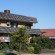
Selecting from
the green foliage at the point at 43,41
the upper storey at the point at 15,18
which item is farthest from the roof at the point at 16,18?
the green foliage at the point at 43,41

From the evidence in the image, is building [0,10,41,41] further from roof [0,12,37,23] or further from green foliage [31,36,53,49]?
green foliage [31,36,53,49]

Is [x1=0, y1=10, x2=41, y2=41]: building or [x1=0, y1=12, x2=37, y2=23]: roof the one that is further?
[x1=0, y1=12, x2=37, y2=23]: roof

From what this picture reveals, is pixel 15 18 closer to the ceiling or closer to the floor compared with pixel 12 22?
closer to the ceiling

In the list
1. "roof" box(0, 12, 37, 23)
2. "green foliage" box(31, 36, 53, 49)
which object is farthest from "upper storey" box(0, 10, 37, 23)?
"green foliage" box(31, 36, 53, 49)

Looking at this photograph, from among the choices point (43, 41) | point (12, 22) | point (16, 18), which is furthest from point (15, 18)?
point (43, 41)

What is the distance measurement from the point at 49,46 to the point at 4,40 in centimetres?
1215

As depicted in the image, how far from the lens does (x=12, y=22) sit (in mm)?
38094

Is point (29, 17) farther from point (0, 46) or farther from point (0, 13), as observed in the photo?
point (0, 46)

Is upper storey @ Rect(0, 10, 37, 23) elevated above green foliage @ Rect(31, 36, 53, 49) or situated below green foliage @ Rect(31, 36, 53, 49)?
above

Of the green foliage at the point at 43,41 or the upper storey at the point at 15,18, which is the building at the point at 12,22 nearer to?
the upper storey at the point at 15,18

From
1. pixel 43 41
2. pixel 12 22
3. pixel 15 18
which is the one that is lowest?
pixel 43 41

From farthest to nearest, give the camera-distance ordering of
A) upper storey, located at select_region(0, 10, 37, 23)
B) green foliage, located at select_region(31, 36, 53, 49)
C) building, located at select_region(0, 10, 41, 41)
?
green foliage, located at select_region(31, 36, 53, 49), upper storey, located at select_region(0, 10, 37, 23), building, located at select_region(0, 10, 41, 41)

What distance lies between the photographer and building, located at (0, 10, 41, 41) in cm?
3412

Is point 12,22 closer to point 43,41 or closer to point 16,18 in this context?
point 16,18
